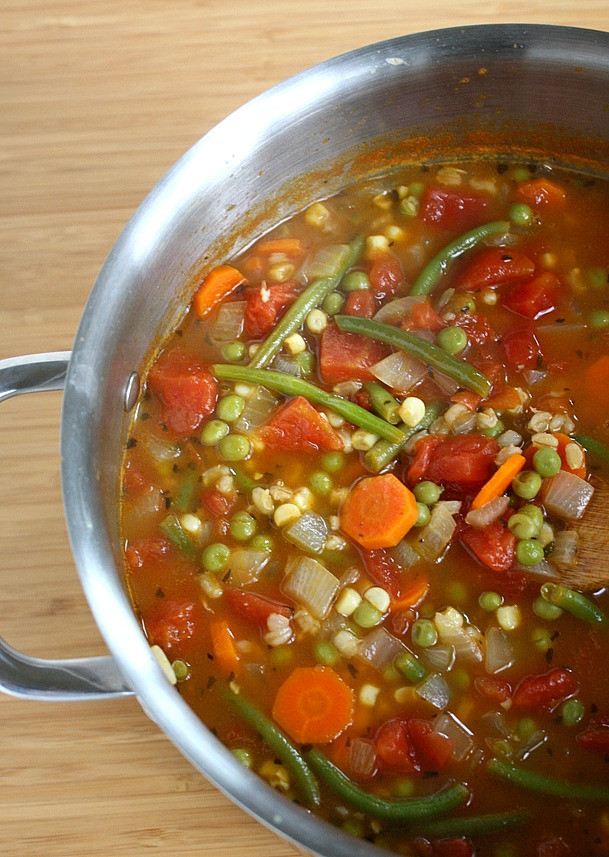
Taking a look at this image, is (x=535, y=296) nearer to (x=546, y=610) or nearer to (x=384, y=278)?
(x=384, y=278)

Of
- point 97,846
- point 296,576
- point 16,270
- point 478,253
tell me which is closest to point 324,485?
point 296,576

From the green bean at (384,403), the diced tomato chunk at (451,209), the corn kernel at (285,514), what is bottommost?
the corn kernel at (285,514)

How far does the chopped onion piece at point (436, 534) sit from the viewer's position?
2943mm

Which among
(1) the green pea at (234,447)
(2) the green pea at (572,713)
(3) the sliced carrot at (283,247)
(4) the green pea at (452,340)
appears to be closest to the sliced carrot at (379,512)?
(1) the green pea at (234,447)

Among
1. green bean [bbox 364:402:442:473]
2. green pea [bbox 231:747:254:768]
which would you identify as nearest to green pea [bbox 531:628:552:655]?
green bean [bbox 364:402:442:473]

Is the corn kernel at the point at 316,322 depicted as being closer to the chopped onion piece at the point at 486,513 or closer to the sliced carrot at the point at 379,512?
the sliced carrot at the point at 379,512

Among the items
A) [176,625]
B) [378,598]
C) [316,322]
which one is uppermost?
[316,322]

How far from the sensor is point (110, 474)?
290 cm

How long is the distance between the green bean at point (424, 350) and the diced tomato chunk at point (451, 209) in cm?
53

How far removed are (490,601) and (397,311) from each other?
41.1 inches

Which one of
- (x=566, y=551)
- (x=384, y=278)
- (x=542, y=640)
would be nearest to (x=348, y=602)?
(x=542, y=640)

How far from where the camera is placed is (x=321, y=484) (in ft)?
9.88

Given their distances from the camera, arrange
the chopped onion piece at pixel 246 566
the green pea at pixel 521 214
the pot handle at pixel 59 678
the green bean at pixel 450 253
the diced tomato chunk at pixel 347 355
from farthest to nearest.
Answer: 1. the green pea at pixel 521 214
2. the green bean at pixel 450 253
3. the diced tomato chunk at pixel 347 355
4. the chopped onion piece at pixel 246 566
5. the pot handle at pixel 59 678

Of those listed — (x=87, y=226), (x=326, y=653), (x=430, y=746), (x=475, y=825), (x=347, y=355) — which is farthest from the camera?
(x=87, y=226)
